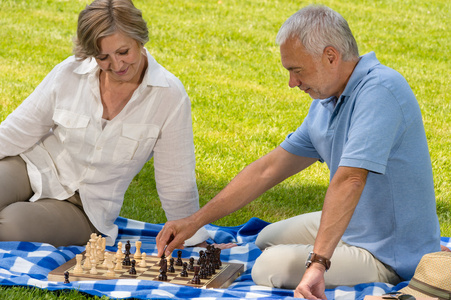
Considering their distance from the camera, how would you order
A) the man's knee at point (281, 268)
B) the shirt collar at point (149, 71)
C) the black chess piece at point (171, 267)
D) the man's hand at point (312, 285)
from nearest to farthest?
1. the man's hand at point (312, 285)
2. the man's knee at point (281, 268)
3. the black chess piece at point (171, 267)
4. the shirt collar at point (149, 71)

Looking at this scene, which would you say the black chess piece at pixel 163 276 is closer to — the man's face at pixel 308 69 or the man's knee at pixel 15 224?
the man's knee at pixel 15 224

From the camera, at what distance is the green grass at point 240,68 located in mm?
6359

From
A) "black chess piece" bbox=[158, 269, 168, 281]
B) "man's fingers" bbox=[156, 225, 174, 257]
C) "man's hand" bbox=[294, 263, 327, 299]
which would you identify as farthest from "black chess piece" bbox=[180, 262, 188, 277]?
"man's hand" bbox=[294, 263, 327, 299]

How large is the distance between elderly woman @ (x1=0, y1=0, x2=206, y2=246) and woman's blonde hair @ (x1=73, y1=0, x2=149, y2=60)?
163mm

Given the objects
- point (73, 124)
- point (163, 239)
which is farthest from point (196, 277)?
point (73, 124)

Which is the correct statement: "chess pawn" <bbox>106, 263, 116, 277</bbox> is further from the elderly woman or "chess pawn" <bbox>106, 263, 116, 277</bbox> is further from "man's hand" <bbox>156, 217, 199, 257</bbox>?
the elderly woman

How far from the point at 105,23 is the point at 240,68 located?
7.11 m

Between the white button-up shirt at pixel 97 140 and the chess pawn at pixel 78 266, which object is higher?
the white button-up shirt at pixel 97 140

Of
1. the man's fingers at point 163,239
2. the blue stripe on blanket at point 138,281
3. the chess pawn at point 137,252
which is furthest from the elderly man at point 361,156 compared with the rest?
the chess pawn at point 137,252

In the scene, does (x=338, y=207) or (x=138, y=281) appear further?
(x=138, y=281)

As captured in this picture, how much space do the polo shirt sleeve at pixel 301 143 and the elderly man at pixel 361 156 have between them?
18 centimetres

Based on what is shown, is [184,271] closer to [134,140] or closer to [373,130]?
[134,140]

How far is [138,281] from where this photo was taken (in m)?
3.69

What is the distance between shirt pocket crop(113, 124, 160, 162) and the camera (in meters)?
4.41
